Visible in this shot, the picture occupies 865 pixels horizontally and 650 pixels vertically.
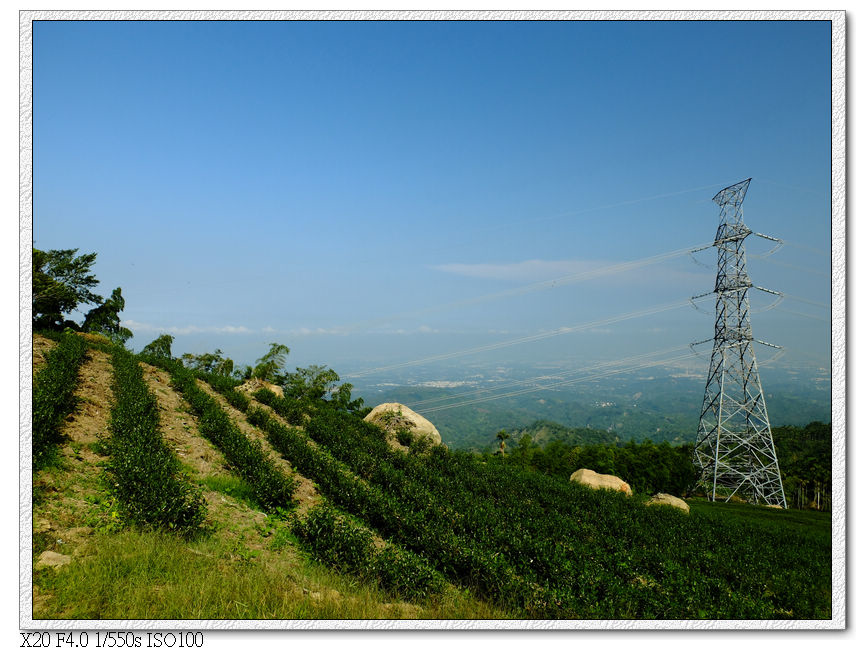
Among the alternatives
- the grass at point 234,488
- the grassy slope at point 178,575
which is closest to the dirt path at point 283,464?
the grass at point 234,488

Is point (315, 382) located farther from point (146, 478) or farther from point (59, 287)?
point (146, 478)

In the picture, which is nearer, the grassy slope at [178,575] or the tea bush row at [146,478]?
the grassy slope at [178,575]

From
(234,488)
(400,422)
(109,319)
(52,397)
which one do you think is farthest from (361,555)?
(109,319)

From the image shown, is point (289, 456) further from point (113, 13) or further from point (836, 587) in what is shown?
point (836, 587)

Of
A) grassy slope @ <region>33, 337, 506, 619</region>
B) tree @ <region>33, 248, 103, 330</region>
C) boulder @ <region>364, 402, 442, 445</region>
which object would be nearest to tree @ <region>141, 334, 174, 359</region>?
tree @ <region>33, 248, 103, 330</region>

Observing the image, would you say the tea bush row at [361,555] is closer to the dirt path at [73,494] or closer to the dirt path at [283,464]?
the dirt path at [283,464]

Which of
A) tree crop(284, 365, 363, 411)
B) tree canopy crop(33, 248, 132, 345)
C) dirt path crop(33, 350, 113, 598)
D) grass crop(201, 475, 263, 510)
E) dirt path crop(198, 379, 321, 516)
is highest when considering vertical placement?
tree canopy crop(33, 248, 132, 345)

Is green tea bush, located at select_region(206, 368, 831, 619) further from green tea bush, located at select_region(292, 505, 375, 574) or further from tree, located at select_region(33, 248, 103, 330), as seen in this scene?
tree, located at select_region(33, 248, 103, 330)

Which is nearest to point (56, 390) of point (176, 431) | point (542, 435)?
point (176, 431)
